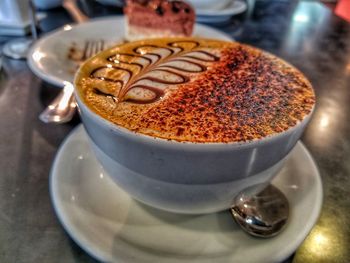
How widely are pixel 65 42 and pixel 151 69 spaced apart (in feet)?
1.95

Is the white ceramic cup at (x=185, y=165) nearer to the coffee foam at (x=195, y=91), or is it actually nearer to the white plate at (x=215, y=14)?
the coffee foam at (x=195, y=91)

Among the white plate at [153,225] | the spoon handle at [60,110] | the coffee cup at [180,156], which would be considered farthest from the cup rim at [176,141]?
the spoon handle at [60,110]

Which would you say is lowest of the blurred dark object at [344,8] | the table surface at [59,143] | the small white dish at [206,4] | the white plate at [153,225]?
the blurred dark object at [344,8]

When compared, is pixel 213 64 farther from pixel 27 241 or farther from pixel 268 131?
pixel 27 241

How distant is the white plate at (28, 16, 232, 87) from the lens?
0.82 m

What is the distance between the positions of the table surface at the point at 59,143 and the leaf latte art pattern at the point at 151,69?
0.67 ft

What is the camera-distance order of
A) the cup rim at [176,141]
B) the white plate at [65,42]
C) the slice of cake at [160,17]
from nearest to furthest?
the cup rim at [176,141] < the white plate at [65,42] < the slice of cake at [160,17]

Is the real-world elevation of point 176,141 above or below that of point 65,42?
above

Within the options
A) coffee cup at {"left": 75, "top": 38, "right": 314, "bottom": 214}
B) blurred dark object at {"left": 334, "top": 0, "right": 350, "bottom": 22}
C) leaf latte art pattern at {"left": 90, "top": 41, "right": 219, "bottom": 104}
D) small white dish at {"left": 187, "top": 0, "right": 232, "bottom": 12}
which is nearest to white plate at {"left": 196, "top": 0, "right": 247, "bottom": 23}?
small white dish at {"left": 187, "top": 0, "right": 232, "bottom": 12}

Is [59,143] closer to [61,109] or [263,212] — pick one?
[61,109]

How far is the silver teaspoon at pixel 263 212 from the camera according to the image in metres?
0.42

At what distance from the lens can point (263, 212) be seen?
0.46m

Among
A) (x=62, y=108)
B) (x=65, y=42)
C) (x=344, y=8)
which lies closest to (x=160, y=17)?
(x=65, y=42)

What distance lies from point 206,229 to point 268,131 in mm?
159
